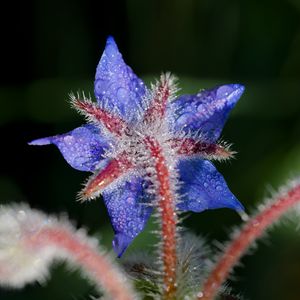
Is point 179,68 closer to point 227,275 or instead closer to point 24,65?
point 24,65

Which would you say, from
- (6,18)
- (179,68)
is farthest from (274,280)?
(6,18)

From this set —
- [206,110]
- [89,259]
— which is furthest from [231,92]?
[89,259]

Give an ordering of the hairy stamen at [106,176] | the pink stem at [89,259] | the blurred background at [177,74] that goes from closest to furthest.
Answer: the pink stem at [89,259] → the hairy stamen at [106,176] → the blurred background at [177,74]

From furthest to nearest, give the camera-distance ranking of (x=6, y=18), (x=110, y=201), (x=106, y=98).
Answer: (x=6, y=18) < (x=106, y=98) < (x=110, y=201)

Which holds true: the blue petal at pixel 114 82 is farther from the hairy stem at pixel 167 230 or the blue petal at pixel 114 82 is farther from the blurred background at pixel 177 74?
the blurred background at pixel 177 74

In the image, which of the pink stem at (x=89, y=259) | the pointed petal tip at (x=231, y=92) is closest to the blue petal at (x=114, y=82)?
the pointed petal tip at (x=231, y=92)

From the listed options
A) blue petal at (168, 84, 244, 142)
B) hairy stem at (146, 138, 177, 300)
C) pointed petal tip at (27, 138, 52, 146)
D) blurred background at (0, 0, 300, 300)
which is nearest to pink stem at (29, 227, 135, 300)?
hairy stem at (146, 138, 177, 300)
